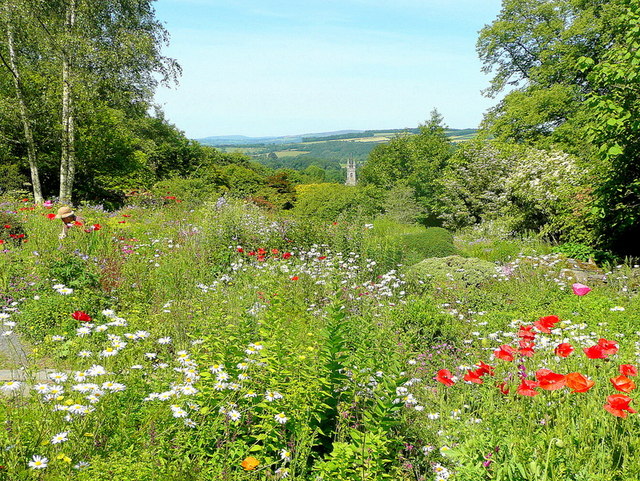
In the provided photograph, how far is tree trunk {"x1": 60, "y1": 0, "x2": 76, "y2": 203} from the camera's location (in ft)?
43.1

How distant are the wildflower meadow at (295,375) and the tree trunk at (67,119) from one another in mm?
8007

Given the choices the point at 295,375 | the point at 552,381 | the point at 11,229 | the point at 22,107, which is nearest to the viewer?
the point at 552,381

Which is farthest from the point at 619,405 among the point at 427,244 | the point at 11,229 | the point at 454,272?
the point at 11,229

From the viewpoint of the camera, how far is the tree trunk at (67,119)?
1314cm

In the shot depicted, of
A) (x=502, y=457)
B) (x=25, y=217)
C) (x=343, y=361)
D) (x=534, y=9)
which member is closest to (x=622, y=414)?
(x=502, y=457)

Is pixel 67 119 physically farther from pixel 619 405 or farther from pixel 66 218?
pixel 619 405

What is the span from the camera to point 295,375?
2762 mm

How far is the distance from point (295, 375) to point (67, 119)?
14.8 m

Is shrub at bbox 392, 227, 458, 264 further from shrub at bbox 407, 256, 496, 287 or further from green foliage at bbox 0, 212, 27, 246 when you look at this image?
green foliage at bbox 0, 212, 27, 246

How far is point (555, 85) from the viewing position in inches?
721

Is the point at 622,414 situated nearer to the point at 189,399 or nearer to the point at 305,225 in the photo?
the point at 189,399

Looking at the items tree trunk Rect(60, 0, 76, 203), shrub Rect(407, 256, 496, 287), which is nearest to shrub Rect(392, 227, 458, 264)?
shrub Rect(407, 256, 496, 287)

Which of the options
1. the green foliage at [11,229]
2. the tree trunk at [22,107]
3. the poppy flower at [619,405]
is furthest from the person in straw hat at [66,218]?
the tree trunk at [22,107]

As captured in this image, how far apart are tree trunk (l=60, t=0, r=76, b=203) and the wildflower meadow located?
8.01m
